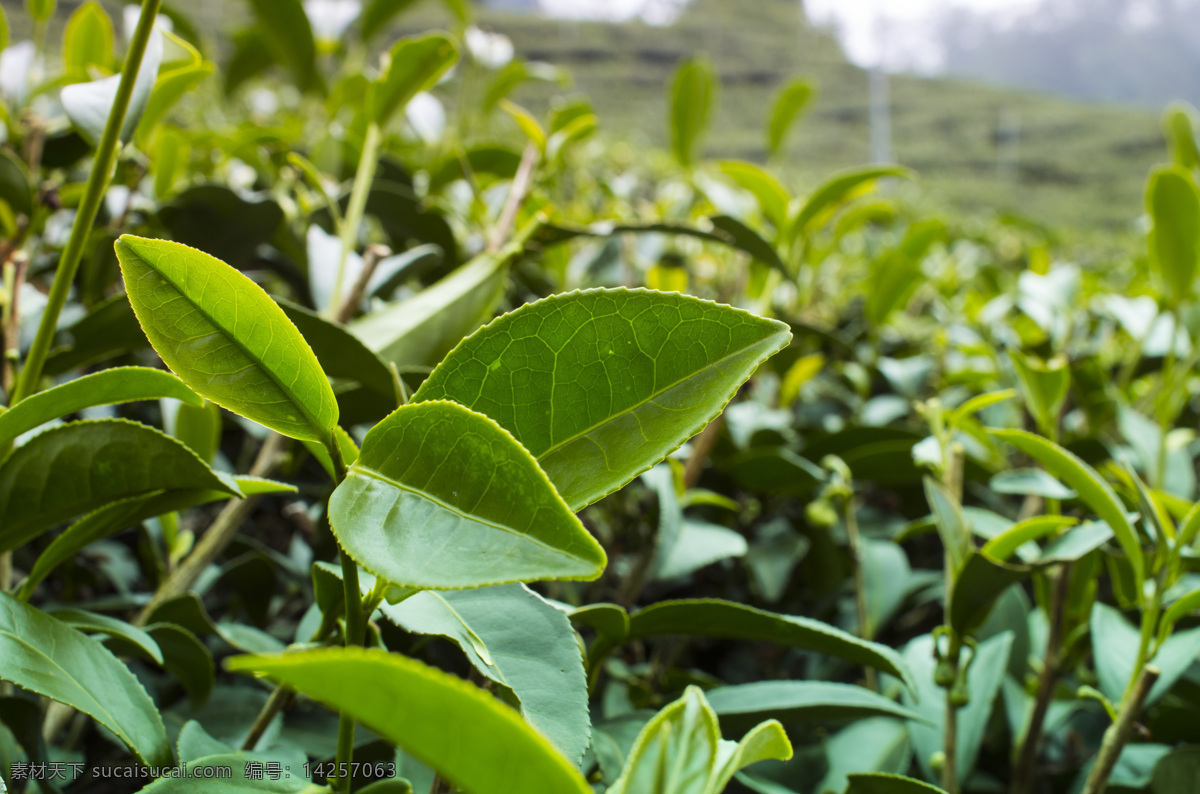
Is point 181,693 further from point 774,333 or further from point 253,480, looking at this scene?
point 774,333

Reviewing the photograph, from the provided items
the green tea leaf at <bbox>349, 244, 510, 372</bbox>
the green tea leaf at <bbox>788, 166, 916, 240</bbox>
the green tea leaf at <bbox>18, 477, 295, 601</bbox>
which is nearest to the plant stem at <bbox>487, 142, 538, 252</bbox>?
the green tea leaf at <bbox>349, 244, 510, 372</bbox>

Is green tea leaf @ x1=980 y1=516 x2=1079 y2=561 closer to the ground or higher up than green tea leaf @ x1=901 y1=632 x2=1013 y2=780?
higher up

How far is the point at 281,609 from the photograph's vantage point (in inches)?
27.7

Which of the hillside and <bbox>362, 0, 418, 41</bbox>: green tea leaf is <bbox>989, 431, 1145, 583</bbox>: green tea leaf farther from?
the hillside

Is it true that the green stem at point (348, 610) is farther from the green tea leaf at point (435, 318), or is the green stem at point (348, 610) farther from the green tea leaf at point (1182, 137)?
the green tea leaf at point (1182, 137)

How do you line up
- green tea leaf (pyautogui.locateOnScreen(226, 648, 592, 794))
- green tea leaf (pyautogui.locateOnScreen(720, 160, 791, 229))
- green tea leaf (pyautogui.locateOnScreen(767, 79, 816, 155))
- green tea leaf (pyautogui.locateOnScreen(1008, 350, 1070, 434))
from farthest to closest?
green tea leaf (pyautogui.locateOnScreen(767, 79, 816, 155)), green tea leaf (pyautogui.locateOnScreen(720, 160, 791, 229)), green tea leaf (pyautogui.locateOnScreen(1008, 350, 1070, 434)), green tea leaf (pyautogui.locateOnScreen(226, 648, 592, 794))

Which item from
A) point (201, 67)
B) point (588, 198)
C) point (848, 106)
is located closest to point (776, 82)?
point (848, 106)

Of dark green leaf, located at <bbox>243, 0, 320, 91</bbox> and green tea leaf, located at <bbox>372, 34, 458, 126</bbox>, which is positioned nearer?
green tea leaf, located at <bbox>372, 34, 458, 126</bbox>

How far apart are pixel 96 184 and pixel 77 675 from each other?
210mm

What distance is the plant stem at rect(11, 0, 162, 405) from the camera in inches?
12.7

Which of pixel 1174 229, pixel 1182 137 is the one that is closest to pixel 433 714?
pixel 1174 229

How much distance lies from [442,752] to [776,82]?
66.6ft

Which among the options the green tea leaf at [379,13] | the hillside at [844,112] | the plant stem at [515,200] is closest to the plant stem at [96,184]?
the plant stem at [515,200]

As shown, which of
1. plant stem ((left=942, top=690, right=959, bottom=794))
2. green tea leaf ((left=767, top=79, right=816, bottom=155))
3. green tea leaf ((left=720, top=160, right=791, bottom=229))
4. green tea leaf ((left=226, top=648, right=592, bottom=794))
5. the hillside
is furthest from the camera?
the hillside
